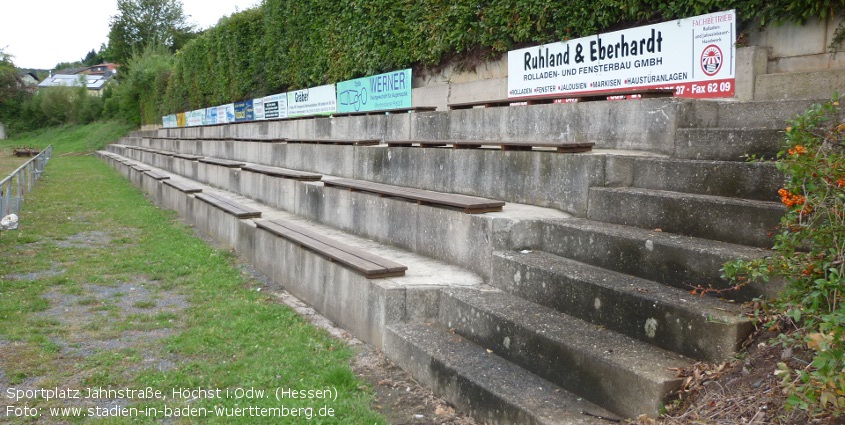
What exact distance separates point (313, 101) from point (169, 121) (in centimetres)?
1766

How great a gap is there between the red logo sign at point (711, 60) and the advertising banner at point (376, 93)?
16.7 feet

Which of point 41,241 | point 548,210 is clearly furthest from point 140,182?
point 548,210

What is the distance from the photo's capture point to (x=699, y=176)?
4055 millimetres

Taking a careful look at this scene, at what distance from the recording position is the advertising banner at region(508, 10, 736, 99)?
534 cm

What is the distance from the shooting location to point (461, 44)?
28.1 feet

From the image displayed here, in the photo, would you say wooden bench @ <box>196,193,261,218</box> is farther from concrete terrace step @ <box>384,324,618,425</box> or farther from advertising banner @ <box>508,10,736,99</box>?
concrete terrace step @ <box>384,324,618,425</box>

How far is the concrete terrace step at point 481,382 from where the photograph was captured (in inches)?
120

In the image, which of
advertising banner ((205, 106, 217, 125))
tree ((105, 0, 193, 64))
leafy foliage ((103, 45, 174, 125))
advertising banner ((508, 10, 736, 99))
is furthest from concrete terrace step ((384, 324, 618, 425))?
tree ((105, 0, 193, 64))

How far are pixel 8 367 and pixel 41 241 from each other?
20.0 feet

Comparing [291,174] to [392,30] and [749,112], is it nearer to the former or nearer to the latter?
[392,30]

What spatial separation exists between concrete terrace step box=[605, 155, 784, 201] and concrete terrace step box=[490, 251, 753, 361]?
2.58ft

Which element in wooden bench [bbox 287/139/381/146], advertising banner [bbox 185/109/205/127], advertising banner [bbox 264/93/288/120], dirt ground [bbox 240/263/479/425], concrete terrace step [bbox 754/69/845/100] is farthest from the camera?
advertising banner [bbox 185/109/205/127]

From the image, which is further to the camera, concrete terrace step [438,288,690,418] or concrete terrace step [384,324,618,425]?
concrete terrace step [384,324,618,425]

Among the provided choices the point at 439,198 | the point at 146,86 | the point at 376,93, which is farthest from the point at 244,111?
the point at 146,86
